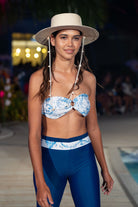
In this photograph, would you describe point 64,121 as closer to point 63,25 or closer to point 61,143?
point 61,143

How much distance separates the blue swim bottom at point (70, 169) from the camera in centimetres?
289

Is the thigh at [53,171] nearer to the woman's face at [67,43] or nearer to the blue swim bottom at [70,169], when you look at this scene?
the blue swim bottom at [70,169]

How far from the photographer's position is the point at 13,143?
1014 centimetres

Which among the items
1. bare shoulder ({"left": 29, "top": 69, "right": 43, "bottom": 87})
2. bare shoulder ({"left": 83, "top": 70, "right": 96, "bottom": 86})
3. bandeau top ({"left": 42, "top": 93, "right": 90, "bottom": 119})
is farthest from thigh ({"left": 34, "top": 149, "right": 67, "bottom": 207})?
bare shoulder ({"left": 83, "top": 70, "right": 96, "bottom": 86})

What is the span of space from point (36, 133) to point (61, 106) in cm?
25

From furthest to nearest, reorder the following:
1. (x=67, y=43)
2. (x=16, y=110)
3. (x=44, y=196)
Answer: (x=16, y=110) < (x=67, y=43) < (x=44, y=196)

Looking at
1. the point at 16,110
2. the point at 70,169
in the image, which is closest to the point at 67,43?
the point at 70,169

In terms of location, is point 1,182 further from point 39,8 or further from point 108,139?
point 39,8

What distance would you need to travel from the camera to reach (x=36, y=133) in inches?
109

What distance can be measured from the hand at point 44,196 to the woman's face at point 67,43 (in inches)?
35.1

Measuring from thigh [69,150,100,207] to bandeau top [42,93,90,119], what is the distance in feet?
1.27

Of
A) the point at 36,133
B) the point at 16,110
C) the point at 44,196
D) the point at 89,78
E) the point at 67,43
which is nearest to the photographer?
the point at 44,196

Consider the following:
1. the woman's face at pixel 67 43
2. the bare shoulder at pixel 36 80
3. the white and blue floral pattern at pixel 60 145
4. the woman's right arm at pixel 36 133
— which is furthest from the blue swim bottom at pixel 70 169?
the woman's face at pixel 67 43

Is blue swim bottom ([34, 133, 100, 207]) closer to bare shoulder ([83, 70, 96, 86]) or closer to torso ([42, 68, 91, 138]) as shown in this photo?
torso ([42, 68, 91, 138])
